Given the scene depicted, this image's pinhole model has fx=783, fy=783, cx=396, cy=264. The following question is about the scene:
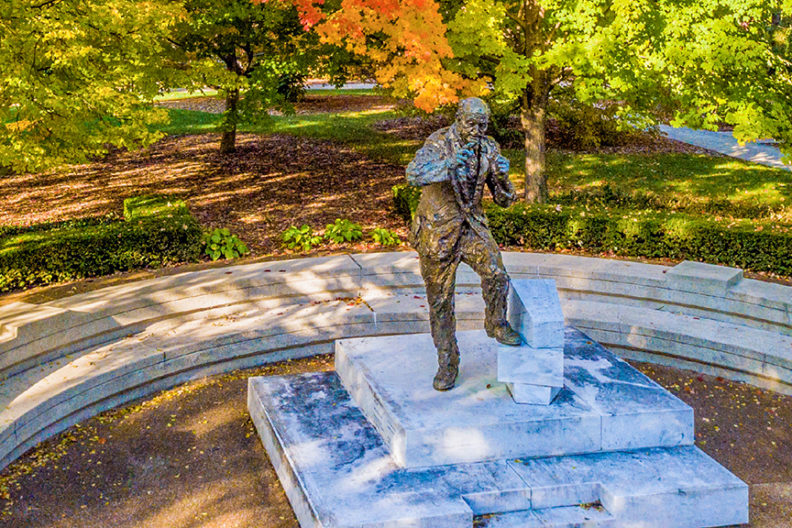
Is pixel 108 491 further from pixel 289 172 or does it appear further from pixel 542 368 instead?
pixel 289 172

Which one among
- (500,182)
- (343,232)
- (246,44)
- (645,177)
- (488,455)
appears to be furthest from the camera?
(645,177)

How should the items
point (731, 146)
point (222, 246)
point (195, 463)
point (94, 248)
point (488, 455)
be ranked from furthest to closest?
point (731, 146) → point (222, 246) → point (94, 248) → point (195, 463) → point (488, 455)

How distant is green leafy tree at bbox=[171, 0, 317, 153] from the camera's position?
16172 millimetres

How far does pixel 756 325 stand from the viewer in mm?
10242

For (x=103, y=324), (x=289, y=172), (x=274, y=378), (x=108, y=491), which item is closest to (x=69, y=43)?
(x=103, y=324)

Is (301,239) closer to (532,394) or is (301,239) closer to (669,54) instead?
(669,54)

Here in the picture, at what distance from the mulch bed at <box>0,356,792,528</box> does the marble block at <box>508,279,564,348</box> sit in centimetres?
223

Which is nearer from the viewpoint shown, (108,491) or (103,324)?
(108,491)

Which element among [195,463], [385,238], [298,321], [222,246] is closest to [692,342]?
[298,321]

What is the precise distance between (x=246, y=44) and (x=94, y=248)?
8.55m

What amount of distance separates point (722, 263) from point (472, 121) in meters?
7.04

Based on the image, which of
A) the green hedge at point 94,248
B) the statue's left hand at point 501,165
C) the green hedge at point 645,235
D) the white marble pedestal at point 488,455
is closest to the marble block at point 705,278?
the green hedge at point 645,235

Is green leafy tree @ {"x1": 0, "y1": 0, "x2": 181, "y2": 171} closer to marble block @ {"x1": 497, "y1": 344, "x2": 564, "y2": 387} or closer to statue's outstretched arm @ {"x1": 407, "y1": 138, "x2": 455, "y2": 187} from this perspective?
statue's outstretched arm @ {"x1": 407, "y1": 138, "x2": 455, "y2": 187}

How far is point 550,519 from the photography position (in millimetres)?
6316
